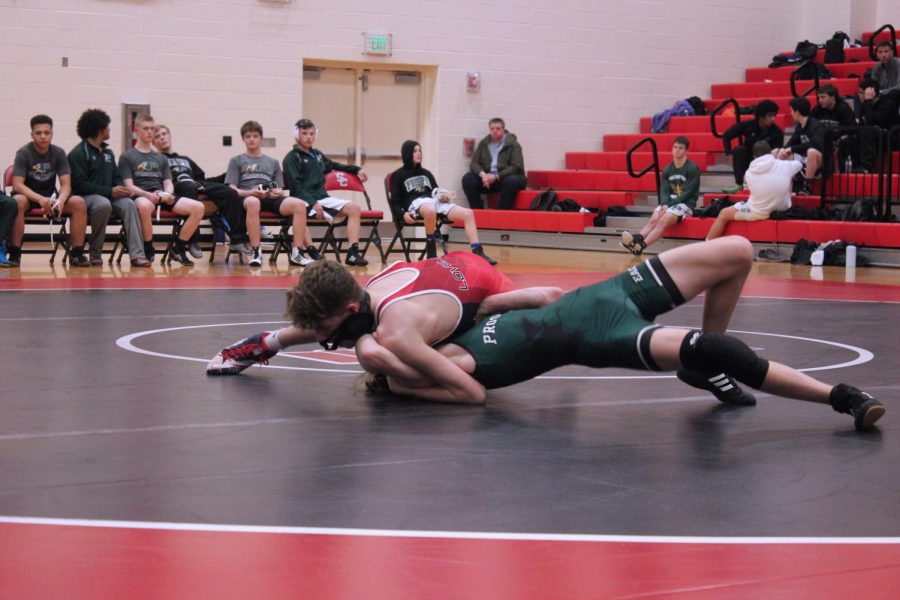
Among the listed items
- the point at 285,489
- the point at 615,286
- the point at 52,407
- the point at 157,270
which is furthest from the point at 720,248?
the point at 157,270

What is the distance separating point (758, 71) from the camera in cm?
1802

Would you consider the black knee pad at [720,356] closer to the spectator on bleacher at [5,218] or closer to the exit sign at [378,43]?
the spectator on bleacher at [5,218]

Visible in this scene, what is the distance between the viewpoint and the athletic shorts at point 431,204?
12.1 metres

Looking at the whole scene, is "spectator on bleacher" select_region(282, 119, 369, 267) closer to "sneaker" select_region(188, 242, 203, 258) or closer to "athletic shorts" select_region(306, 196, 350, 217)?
"athletic shorts" select_region(306, 196, 350, 217)

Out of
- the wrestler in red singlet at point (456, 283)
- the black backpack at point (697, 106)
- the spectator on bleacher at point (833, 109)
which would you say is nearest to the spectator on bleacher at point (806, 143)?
the spectator on bleacher at point (833, 109)

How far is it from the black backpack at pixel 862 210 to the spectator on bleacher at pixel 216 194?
5894 mm

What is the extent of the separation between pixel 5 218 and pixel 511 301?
7117 millimetres

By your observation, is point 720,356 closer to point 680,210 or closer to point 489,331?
point 489,331

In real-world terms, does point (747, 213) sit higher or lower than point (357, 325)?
higher

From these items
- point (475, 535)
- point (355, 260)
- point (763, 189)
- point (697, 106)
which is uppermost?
point (697, 106)

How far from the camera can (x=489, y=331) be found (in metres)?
4.34

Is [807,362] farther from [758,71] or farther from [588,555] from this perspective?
[758,71]

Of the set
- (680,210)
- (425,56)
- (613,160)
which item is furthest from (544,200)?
(425,56)

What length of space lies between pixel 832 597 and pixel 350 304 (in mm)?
2106
